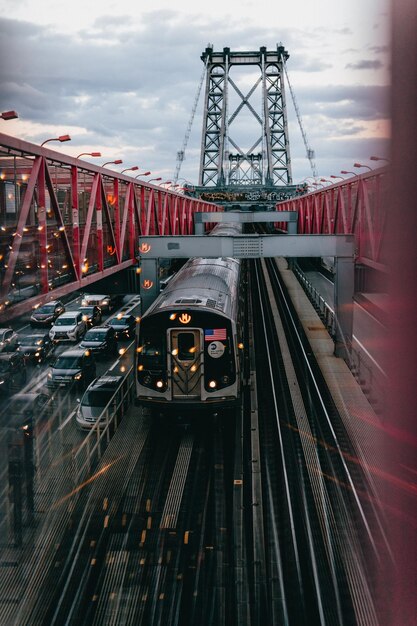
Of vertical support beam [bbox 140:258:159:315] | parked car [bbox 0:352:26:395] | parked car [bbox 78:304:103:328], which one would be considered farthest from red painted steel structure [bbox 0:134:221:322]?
parked car [bbox 78:304:103:328]

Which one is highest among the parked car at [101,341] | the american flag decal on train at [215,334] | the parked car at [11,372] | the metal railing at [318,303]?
the american flag decal on train at [215,334]

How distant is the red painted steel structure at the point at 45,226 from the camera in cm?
499

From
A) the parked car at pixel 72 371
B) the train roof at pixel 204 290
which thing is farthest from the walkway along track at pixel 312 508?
the parked car at pixel 72 371

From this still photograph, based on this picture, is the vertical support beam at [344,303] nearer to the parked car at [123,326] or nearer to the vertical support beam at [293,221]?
the parked car at [123,326]

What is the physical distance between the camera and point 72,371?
1357 centimetres

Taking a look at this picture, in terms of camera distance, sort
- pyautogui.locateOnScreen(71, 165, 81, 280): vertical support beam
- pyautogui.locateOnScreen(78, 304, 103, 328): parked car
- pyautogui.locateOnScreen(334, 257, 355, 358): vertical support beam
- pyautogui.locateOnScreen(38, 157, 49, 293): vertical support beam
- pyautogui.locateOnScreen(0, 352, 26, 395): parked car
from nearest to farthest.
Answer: pyautogui.locateOnScreen(38, 157, 49, 293): vertical support beam
pyautogui.locateOnScreen(71, 165, 81, 280): vertical support beam
pyautogui.locateOnScreen(334, 257, 355, 358): vertical support beam
pyautogui.locateOnScreen(0, 352, 26, 395): parked car
pyautogui.locateOnScreen(78, 304, 103, 328): parked car

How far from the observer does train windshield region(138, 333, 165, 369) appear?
364 inches

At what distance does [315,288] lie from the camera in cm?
2167

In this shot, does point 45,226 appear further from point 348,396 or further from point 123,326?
point 123,326

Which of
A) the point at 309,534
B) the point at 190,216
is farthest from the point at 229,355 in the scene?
the point at 190,216

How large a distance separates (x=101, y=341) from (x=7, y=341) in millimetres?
2587

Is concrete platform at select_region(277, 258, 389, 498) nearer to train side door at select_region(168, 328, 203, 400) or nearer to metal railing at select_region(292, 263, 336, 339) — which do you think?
metal railing at select_region(292, 263, 336, 339)

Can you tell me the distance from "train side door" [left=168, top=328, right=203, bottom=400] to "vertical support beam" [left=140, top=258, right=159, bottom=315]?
313 cm

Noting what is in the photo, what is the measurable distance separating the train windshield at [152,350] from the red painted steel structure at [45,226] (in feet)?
4.27
